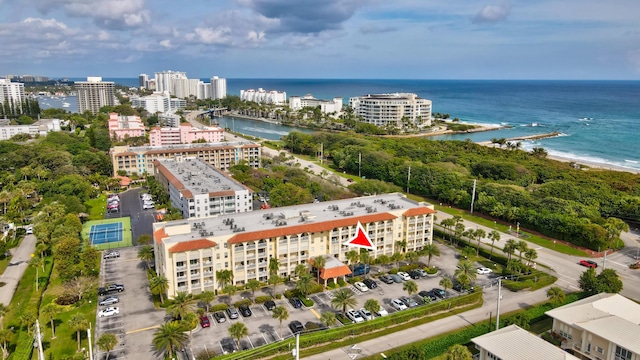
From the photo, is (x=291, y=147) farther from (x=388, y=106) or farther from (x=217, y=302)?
(x=217, y=302)

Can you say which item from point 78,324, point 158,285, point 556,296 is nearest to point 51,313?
point 78,324

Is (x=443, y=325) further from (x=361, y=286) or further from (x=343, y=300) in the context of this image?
(x=361, y=286)

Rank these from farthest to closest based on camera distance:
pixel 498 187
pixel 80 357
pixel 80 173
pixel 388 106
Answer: pixel 388 106 < pixel 80 173 < pixel 498 187 < pixel 80 357

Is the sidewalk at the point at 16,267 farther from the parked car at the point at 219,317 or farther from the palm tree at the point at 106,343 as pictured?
the parked car at the point at 219,317

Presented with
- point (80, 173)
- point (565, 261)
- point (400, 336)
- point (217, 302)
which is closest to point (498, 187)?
point (565, 261)

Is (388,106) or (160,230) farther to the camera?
(388,106)

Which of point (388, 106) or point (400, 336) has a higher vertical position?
point (388, 106)

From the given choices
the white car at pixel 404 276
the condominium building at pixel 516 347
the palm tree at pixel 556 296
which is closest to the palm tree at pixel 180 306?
the white car at pixel 404 276
